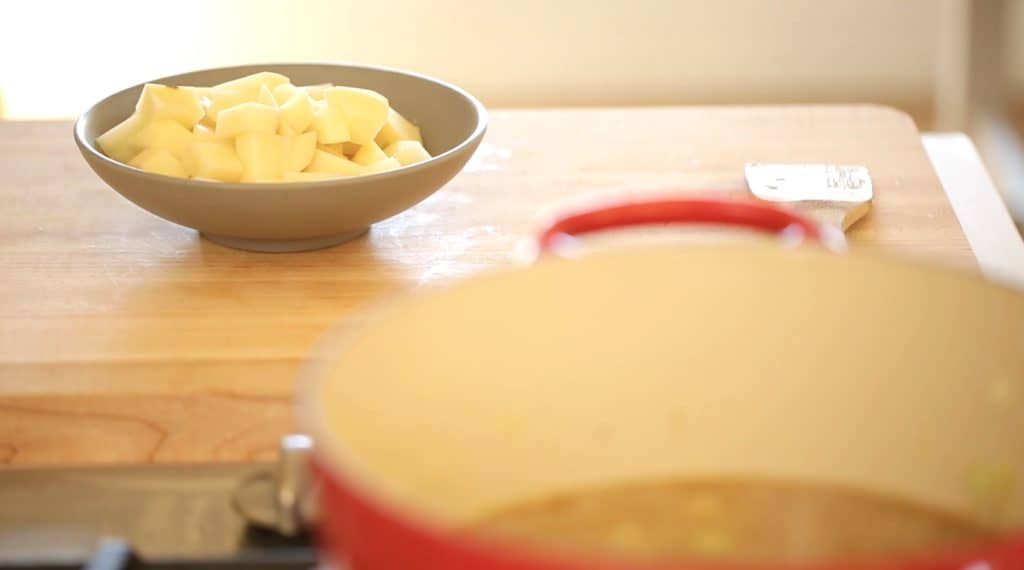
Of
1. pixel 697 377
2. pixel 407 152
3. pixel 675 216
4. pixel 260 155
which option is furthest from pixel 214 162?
pixel 697 377

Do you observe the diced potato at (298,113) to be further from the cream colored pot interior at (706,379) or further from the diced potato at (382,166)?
→ the cream colored pot interior at (706,379)

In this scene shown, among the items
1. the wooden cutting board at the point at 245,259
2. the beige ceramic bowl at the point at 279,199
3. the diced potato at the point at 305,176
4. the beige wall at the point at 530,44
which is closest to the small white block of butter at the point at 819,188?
the wooden cutting board at the point at 245,259

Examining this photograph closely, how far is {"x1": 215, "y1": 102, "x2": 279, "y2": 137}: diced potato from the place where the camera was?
3.12 ft

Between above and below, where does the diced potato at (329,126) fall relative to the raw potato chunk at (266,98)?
below

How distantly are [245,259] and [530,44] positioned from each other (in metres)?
2.45

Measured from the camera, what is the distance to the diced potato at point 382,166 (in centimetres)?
97

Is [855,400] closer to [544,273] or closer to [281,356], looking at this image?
[544,273]

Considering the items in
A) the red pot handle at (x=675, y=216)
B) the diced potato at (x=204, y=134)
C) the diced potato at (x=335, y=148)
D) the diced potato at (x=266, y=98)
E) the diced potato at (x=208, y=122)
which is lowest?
the diced potato at (x=335, y=148)

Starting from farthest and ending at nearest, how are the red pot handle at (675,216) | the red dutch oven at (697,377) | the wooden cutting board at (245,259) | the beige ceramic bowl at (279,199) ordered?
the beige ceramic bowl at (279,199), the wooden cutting board at (245,259), the red pot handle at (675,216), the red dutch oven at (697,377)

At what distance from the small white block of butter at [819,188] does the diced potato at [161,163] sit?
0.44 meters

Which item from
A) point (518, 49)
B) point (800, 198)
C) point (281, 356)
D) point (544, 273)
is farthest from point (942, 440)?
point (518, 49)

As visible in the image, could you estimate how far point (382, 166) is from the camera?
3.20 ft

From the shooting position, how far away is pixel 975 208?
1146mm

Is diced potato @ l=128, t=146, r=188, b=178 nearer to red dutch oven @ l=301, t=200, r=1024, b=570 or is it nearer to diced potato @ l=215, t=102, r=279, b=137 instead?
diced potato @ l=215, t=102, r=279, b=137
